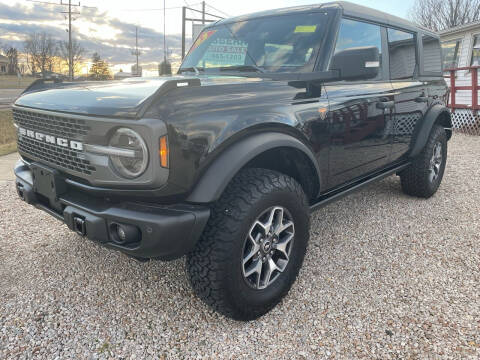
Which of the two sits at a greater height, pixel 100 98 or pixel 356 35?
pixel 356 35

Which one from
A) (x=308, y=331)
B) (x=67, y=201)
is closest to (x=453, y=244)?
(x=308, y=331)

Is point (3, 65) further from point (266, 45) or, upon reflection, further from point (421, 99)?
point (421, 99)

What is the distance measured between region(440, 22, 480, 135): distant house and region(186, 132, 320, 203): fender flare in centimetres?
924

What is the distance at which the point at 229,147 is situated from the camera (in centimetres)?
Result: 200

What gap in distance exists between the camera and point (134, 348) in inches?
78.7

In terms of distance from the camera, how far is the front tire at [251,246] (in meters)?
1.95

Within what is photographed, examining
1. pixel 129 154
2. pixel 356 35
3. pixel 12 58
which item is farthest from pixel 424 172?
pixel 12 58

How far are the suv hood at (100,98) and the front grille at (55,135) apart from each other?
0.06m

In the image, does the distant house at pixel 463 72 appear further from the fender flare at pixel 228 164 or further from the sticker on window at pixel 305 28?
the fender flare at pixel 228 164

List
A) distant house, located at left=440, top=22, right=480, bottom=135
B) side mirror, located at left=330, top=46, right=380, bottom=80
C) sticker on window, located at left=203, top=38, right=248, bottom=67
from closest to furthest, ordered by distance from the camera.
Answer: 1. side mirror, located at left=330, top=46, right=380, bottom=80
2. sticker on window, located at left=203, top=38, right=248, bottom=67
3. distant house, located at left=440, top=22, right=480, bottom=135

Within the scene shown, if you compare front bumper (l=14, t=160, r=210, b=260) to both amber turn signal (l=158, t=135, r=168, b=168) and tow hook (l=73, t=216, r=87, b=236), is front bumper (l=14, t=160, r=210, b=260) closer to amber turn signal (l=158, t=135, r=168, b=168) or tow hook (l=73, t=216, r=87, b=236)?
tow hook (l=73, t=216, r=87, b=236)

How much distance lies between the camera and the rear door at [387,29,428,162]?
11.4 feet

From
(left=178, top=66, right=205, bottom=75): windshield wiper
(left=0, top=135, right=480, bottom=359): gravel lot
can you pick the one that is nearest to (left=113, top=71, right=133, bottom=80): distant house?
(left=178, top=66, right=205, bottom=75): windshield wiper

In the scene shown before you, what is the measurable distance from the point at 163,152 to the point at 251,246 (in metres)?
0.79
